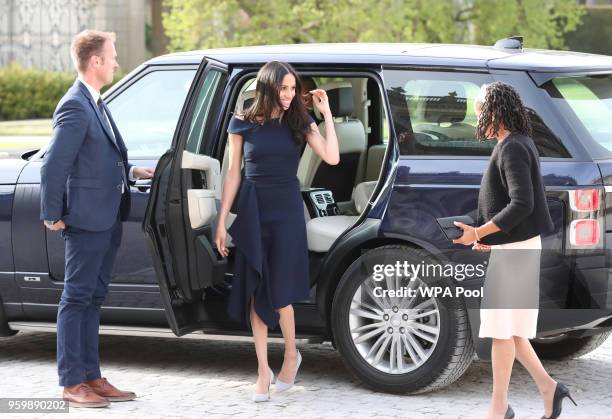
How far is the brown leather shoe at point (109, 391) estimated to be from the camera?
21.9ft

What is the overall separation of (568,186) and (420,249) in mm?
834

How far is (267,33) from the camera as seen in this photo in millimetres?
33312

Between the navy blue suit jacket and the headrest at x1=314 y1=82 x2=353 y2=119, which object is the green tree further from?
the navy blue suit jacket

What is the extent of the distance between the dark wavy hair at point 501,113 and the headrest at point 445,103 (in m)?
0.89

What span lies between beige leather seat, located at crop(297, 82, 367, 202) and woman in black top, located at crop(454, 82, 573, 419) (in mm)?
2198

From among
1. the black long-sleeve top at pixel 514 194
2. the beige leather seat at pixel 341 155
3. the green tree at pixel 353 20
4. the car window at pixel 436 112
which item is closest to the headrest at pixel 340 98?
the beige leather seat at pixel 341 155

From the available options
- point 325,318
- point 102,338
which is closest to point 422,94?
point 325,318

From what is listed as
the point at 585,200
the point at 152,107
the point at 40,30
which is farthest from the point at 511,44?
the point at 40,30

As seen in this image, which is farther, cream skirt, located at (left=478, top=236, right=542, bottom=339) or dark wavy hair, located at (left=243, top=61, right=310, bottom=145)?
dark wavy hair, located at (left=243, top=61, right=310, bottom=145)

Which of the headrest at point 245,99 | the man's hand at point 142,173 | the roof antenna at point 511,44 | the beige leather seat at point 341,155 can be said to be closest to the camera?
the man's hand at point 142,173

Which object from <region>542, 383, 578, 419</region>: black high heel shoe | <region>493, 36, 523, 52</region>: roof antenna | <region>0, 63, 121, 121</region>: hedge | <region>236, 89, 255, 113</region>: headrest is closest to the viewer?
<region>542, 383, 578, 419</region>: black high heel shoe

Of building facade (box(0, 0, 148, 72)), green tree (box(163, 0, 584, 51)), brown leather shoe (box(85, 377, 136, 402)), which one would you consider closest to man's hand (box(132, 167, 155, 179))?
brown leather shoe (box(85, 377, 136, 402))

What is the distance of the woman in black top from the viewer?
5.55 meters

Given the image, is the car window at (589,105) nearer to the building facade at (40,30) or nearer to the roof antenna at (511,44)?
the roof antenna at (511,44)
